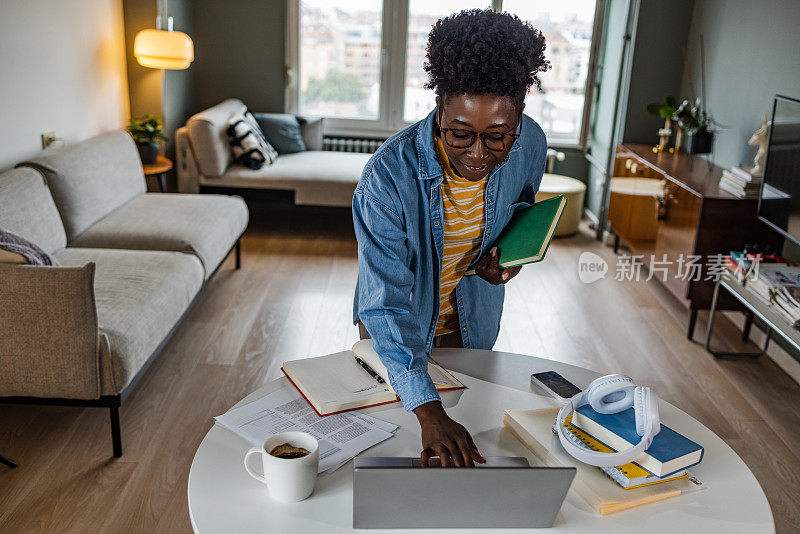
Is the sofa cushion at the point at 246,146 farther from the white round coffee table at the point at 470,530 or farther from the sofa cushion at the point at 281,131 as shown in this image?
the white round coffee table at the point at 470,530

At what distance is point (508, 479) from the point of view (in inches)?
37.3

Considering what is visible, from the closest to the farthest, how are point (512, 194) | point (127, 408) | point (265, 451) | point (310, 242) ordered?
point (265, 451) < point (512, 194) < point (127, 408) < point (310, 242)

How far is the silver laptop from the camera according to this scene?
3.06ft

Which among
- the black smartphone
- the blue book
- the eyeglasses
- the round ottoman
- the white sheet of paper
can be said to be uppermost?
the eyeglasses

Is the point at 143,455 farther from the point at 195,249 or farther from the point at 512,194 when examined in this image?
the point at 512,194

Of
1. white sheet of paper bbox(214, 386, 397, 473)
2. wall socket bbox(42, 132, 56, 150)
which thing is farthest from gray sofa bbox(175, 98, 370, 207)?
white sheet of paper bbox(214, 386, 397, 473)

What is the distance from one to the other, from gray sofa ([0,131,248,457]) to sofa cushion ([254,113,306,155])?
125cm

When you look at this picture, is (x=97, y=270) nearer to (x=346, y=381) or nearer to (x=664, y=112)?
(x=346, y=381)

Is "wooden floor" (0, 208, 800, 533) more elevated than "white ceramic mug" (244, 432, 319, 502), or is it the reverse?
"white ceramic mug" (244, 432, 319, 502)

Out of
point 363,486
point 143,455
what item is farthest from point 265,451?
point 143,455

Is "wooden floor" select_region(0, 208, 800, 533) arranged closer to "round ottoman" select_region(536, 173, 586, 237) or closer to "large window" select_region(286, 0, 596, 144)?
"round ottoman" select_region(536, 173, 586, 237)

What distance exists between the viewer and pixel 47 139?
368 cm

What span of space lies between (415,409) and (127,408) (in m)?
1.75

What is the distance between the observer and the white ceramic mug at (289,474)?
3.42ft
